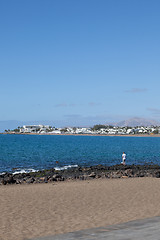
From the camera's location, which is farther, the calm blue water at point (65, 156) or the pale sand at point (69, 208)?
the calm blue water at point (65, 156)

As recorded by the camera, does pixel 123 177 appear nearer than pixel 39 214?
No

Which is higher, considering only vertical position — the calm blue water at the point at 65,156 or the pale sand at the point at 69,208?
the pale sand at the point at 69,208

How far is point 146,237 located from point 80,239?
1561 millimetres

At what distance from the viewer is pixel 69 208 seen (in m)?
14.6

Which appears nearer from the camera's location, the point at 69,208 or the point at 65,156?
the point at 69,208

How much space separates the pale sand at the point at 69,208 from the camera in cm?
1104

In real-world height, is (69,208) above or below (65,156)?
above

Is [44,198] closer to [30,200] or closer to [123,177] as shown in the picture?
[30,200]

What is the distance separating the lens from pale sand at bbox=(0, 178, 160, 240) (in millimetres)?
11039

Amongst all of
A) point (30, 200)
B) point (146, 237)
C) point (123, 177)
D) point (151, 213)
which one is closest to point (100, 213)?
point (151, 213)

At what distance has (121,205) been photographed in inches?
600

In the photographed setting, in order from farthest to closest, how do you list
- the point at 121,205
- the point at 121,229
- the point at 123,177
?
the point at 123,177
the point at 121,205
the point at 121,229

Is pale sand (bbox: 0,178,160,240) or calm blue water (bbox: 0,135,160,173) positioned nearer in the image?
pale sand (bbox: 0,178,160,240)

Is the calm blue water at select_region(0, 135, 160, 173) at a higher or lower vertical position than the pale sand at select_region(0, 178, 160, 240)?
lower
